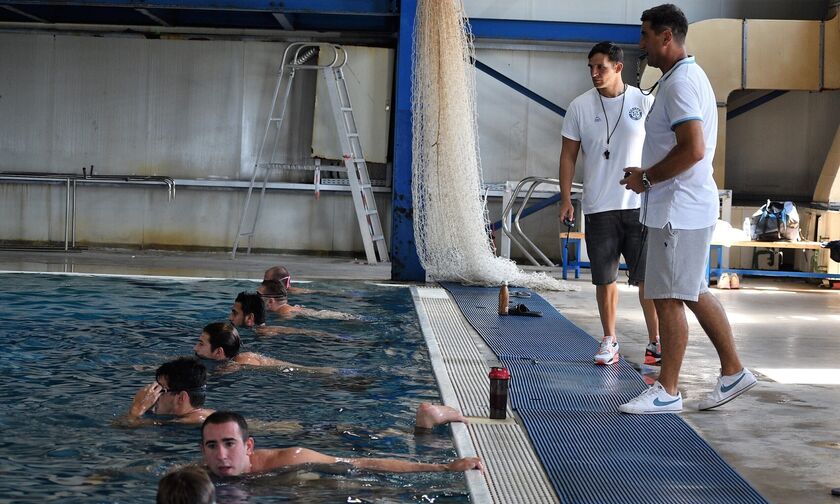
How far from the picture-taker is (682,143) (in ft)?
15.9

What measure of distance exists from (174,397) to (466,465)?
175 cm

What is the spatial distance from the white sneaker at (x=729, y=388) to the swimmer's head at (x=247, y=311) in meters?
3.53

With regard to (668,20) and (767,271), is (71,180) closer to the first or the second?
(767,271)

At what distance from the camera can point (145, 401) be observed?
4.97 metres

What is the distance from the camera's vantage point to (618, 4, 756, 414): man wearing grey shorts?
4879 mm

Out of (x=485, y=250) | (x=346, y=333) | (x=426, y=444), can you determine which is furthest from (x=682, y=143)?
(x=485, y=250)

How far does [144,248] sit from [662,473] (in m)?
12.8

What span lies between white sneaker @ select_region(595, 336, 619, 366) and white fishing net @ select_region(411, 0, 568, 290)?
159 inches

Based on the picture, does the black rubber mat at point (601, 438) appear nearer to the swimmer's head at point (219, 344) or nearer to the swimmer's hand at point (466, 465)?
the swimmer's hand at point (466, 465)

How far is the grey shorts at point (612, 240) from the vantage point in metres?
6.25

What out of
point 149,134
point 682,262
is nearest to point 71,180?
point 149,134

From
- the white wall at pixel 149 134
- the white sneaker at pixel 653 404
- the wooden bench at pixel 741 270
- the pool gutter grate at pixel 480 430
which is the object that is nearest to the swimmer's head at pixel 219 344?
the pool gutter grate at pixel 480 430

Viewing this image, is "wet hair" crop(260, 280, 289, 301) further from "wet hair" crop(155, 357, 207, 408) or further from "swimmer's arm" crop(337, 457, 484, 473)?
"swimmer's arm" crop(337, 457, 484, 473)

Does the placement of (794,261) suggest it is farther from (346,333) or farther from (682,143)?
(682,143)
